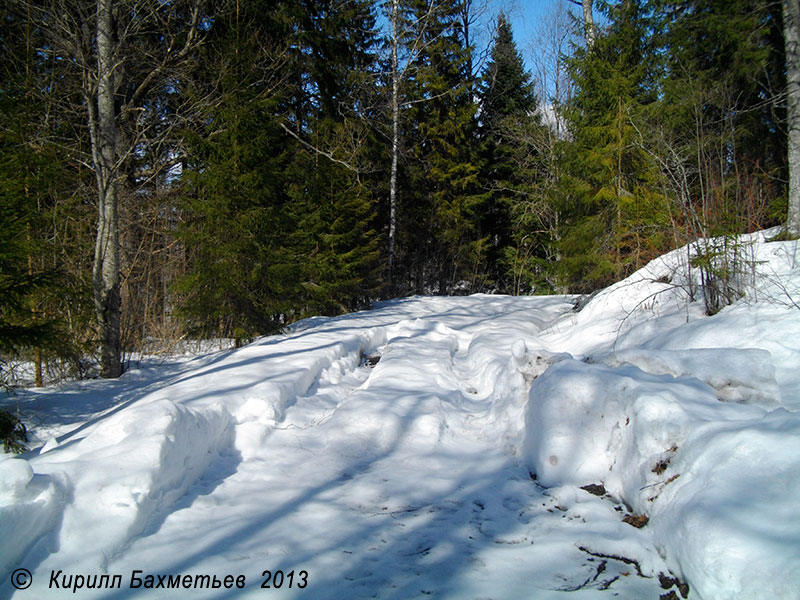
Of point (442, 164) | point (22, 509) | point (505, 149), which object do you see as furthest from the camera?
point (505, 149)

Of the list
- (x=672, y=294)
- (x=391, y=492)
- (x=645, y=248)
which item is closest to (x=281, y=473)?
(x=391, y=492)

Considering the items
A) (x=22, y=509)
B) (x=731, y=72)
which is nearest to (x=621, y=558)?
(x=22, y=509)

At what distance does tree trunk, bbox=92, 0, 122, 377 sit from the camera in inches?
314

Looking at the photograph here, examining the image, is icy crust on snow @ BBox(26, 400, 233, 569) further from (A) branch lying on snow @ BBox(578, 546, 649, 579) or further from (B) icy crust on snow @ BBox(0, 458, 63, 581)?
(A) branch lying on snow @ BBox(578, 546, 649, 579)

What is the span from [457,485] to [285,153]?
9.61 metres

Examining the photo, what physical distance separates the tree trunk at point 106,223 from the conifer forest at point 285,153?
36 mm

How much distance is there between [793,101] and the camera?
7438 mm

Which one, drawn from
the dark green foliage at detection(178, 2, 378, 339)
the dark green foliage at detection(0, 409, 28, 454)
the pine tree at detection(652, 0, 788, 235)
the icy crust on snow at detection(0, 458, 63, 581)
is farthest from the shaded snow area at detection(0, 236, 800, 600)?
the pine tree at detection(652, 0, 788, 235)

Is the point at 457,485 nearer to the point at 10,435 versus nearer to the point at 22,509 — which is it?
the point at 22,509

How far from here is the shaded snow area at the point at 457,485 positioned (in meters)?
2.00

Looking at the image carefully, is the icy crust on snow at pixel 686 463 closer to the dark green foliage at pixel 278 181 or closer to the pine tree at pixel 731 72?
the dark green foliage at pixel 278 181

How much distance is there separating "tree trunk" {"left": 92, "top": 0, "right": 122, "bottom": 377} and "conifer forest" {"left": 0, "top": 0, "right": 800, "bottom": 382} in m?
0.04

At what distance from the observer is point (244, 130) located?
30.7ft

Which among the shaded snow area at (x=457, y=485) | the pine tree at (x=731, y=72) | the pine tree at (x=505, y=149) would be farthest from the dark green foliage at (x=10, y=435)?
the pine tree at (x=505, y=149)
